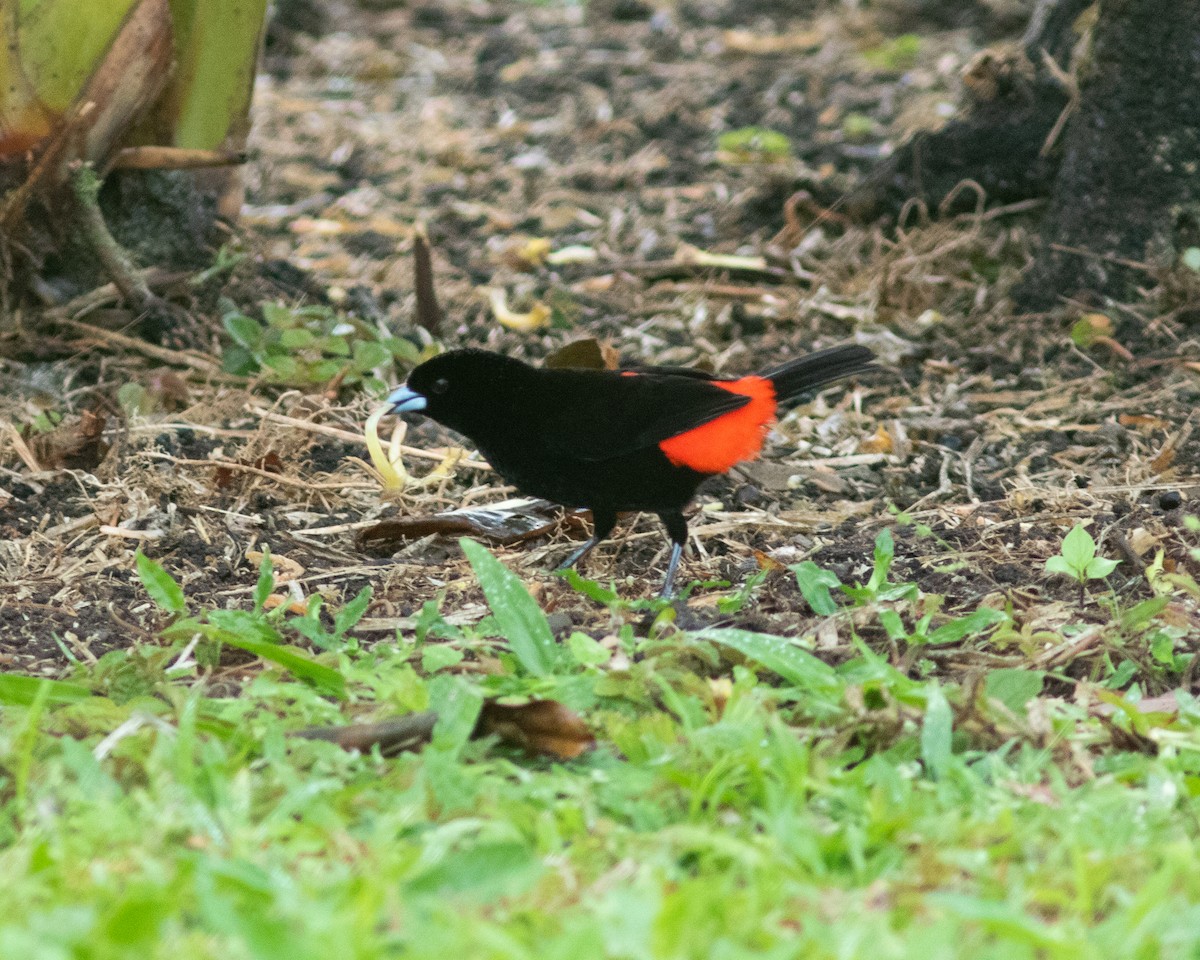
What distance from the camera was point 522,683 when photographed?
290cm

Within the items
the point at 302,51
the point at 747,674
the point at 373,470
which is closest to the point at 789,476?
the point at 373,470

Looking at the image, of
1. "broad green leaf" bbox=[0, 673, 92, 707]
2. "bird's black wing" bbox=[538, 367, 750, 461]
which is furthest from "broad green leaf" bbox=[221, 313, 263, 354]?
"broad green leaf" bbox=[0, 673, 92, 707]

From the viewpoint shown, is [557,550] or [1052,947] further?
[557,550]

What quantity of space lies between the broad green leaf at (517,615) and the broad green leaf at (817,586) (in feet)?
1.88

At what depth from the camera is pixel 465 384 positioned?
409 centimetres

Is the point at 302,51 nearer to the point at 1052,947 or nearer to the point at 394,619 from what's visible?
the point at 394,619

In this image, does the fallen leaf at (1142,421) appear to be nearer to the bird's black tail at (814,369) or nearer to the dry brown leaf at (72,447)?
the bird's black tail at (814,369)

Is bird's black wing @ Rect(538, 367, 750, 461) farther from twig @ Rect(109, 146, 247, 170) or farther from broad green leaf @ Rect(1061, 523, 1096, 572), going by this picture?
twig @ Rect(109, 146, 247, 170)

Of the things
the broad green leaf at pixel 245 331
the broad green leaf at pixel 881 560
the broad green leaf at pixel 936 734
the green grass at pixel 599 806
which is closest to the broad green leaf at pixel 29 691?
the green grass at pixel 599 806

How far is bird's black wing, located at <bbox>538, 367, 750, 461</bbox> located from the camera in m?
3.90

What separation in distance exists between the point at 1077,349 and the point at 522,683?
3.17 metres

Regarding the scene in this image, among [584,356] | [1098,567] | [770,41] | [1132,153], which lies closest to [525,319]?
[584,356]

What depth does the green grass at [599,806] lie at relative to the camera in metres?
1.98

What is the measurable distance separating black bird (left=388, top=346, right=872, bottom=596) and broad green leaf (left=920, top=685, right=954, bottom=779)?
118cm
